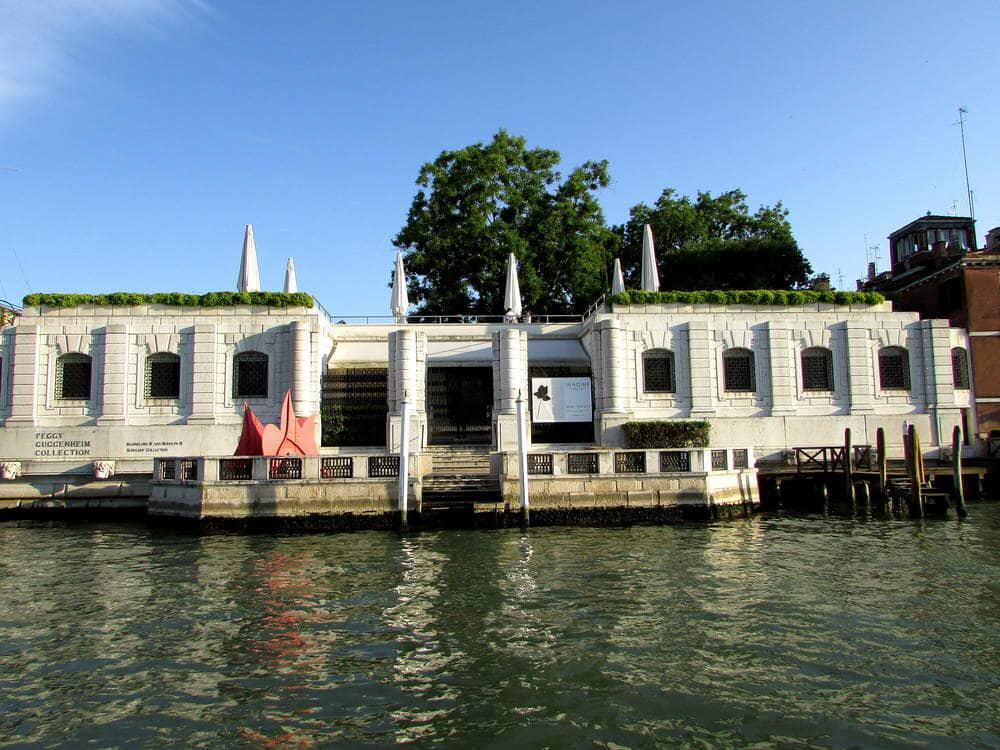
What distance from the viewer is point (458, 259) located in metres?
41.3

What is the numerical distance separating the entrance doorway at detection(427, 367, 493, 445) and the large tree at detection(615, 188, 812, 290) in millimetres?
20247

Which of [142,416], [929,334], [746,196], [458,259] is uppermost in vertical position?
[746,196]

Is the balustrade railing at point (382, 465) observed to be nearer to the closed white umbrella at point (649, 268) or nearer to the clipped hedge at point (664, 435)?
the clipped hedge at point (664, 435)

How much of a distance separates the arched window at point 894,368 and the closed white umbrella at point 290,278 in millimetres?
24330

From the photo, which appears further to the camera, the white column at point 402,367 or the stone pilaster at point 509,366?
the stone pilaster at point 509,366

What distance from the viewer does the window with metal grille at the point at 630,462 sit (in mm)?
21688

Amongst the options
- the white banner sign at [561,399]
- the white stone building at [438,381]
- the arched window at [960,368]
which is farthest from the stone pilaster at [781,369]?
the arched window at [960,368]

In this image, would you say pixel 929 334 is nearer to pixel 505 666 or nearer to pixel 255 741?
pixel 505 666

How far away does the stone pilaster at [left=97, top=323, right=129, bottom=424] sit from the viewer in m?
28.0

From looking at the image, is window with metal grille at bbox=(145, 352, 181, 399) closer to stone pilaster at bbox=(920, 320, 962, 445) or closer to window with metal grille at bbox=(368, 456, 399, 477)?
window with metal grille at bbox=(368, 456, 399, 477)

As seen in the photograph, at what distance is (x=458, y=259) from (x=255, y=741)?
3543 cm

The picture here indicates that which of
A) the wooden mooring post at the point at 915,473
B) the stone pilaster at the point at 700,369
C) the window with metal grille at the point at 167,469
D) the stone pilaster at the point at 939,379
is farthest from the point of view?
the stone pilaster at the point at 939,379

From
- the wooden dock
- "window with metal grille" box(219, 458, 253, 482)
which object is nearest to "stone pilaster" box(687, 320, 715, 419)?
the wooden dock

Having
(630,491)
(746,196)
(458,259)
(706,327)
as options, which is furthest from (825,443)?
(746,196)
